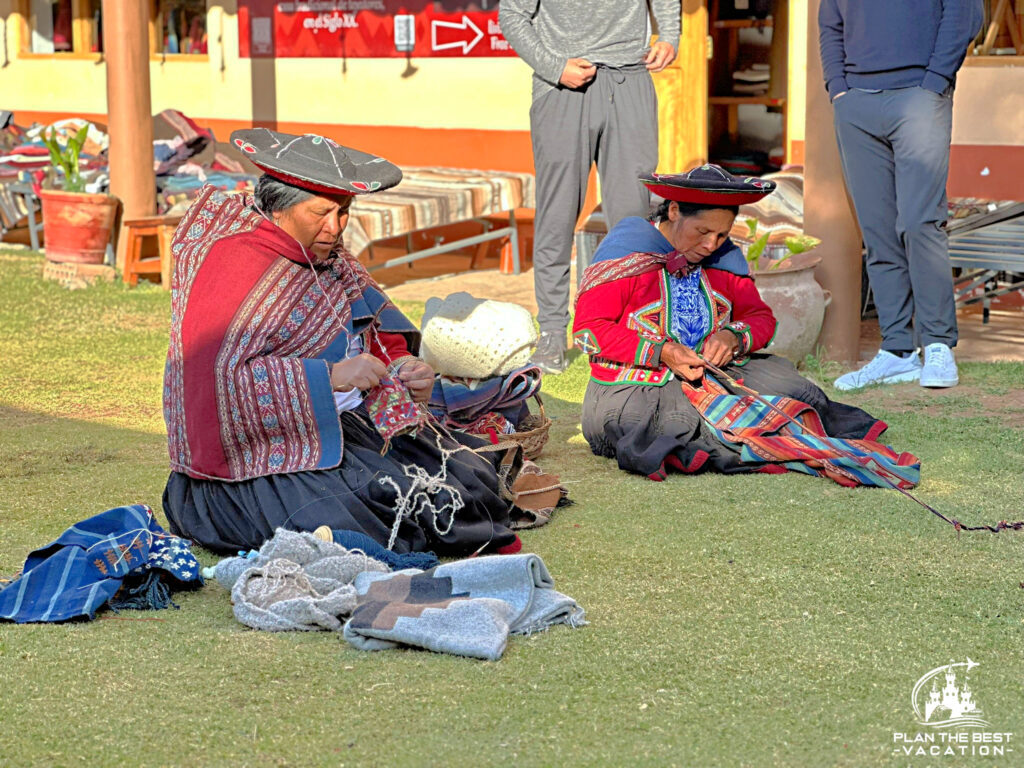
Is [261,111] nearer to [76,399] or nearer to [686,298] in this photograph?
[76,399]

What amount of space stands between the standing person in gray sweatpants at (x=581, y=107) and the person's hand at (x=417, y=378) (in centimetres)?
247

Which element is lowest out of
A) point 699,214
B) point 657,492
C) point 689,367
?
point 657,492

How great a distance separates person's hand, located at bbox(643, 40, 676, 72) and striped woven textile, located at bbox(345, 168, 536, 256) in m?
2.38

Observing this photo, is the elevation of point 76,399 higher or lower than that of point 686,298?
lower

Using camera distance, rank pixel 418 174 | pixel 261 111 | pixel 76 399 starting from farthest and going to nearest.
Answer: pixel 261 111 < pixel 418 174 < pixel 76 399

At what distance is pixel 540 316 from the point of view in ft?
21.8

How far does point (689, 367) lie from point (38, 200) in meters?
7.53

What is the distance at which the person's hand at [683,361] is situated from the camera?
4918 mm

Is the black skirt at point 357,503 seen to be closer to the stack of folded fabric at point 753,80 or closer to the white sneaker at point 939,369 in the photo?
the white sneaker at point 939,369

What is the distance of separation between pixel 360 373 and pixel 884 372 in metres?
3.14

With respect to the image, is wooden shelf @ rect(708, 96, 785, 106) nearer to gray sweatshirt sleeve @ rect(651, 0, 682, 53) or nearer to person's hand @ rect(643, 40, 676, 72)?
gray sweatshirt sleeve @ rect(651, 0, 682, 53)

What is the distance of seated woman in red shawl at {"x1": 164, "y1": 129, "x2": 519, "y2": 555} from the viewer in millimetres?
3811

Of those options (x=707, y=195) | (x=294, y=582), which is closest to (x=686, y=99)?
(x=707, y=195)

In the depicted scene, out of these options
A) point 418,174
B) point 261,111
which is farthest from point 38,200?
point 418,174
